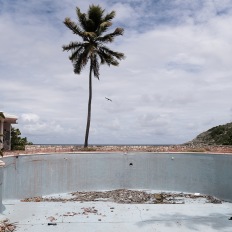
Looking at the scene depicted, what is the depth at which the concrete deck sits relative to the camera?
13.9 metres

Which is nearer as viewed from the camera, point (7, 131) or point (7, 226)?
point (7, 226)

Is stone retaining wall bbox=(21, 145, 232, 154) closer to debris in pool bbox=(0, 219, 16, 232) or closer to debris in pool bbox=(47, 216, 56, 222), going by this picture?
debris in pool bbox=(47, 216, 56, 222)

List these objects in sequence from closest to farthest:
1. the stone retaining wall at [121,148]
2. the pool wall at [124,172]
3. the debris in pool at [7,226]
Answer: the debris in pool at [7,226]
the pool wall at [124,172]
the stone retaining wall at [121,148]

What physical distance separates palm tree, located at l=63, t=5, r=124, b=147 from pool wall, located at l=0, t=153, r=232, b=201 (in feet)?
12.0

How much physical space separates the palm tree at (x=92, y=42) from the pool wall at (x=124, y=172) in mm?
3649

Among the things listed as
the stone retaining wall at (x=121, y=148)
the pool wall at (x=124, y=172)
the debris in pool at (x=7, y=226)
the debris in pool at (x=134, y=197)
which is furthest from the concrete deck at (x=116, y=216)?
the stone retaining wall at (x=121, y=148)

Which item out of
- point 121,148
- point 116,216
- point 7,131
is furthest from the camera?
point 7,131

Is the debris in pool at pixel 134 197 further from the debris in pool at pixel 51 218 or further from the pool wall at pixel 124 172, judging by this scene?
the debris in pool at pixel 51 218

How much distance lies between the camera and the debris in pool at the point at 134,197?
19531 millimetres

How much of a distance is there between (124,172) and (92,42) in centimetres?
1056

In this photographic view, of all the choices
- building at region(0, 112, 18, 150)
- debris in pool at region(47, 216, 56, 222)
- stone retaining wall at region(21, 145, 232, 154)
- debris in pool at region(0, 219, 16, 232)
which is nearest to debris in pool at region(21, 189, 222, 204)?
stone retaining wall at region(21, 145, 232, 154)

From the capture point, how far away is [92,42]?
27562mm

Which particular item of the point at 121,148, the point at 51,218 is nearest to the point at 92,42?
the point at 121,148

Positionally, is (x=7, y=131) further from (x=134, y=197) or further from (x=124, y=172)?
(x=134, y=197)
